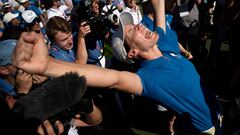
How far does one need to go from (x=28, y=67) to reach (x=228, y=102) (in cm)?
374

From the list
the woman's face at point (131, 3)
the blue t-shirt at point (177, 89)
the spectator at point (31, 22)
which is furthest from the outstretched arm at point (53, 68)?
the woman's face at point (131, 3)

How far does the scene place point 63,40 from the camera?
3525 millimetres

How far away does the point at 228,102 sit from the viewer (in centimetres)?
480

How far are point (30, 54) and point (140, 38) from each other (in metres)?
1.20

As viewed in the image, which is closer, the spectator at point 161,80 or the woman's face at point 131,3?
the spectator at point 161,80

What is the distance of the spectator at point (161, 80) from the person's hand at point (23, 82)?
787mm

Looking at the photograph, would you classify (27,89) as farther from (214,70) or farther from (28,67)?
(214,70)

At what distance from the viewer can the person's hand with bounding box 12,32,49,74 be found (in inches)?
66.8

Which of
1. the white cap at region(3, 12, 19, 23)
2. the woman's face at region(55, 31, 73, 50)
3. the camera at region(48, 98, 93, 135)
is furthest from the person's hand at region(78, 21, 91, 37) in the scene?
the white cap at region(3, 12, 19, 23)

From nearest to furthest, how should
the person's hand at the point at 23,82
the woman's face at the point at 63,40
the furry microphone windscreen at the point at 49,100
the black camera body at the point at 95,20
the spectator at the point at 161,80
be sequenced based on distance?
the furry microphone windscreen at the point at 49,100 < the spectator at the point at 161,80 < the person's hand at the point at 23,82 < the woman's face at the point at 63,40 < the black camera body at the point at 95,20

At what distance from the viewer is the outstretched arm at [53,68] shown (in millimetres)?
1709

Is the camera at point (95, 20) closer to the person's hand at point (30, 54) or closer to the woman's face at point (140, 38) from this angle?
the woman's face at point (140, 38)

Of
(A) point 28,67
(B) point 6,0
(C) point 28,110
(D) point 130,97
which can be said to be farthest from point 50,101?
(B) point 6,0

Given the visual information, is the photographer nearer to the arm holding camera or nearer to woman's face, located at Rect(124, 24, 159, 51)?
the arm holding camera
